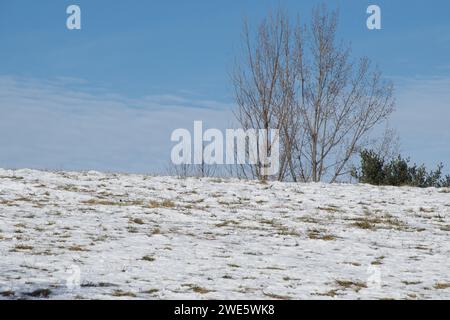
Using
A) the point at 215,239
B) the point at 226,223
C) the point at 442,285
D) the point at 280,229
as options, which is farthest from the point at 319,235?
the point at 442,285

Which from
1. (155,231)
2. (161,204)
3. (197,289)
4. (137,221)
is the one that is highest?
(161,204)

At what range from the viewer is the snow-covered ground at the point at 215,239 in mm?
7828

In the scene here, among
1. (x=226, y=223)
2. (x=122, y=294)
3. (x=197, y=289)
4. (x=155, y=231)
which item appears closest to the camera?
(x=122, y=294)

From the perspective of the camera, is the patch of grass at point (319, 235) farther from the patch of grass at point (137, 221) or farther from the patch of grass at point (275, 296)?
the patch of grass at point (275, 296)

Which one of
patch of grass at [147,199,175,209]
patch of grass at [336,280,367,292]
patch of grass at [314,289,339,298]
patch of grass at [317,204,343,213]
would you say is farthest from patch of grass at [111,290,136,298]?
patch of grass at [317,204,343,213]

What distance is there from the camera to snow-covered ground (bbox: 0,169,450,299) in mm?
7828

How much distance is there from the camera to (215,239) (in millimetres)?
11375

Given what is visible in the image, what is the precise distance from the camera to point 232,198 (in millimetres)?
17047

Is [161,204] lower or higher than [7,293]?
higher

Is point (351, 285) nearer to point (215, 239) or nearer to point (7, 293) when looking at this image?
point (215, 239)

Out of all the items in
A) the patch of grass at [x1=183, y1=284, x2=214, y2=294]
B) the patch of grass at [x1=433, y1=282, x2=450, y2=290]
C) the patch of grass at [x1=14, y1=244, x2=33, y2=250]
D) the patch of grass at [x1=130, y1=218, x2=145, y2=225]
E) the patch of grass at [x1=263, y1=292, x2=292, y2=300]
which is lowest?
the patch of grass at [x1=433, y1=282, x2=450, y2=290]

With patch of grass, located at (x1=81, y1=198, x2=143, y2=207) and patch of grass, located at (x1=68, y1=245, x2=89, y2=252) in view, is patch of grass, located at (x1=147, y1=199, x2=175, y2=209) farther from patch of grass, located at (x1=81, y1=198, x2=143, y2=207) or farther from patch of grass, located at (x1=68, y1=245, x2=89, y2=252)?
patch of grass, located at (x1=68, y1=245, x2=89, y2=252)
